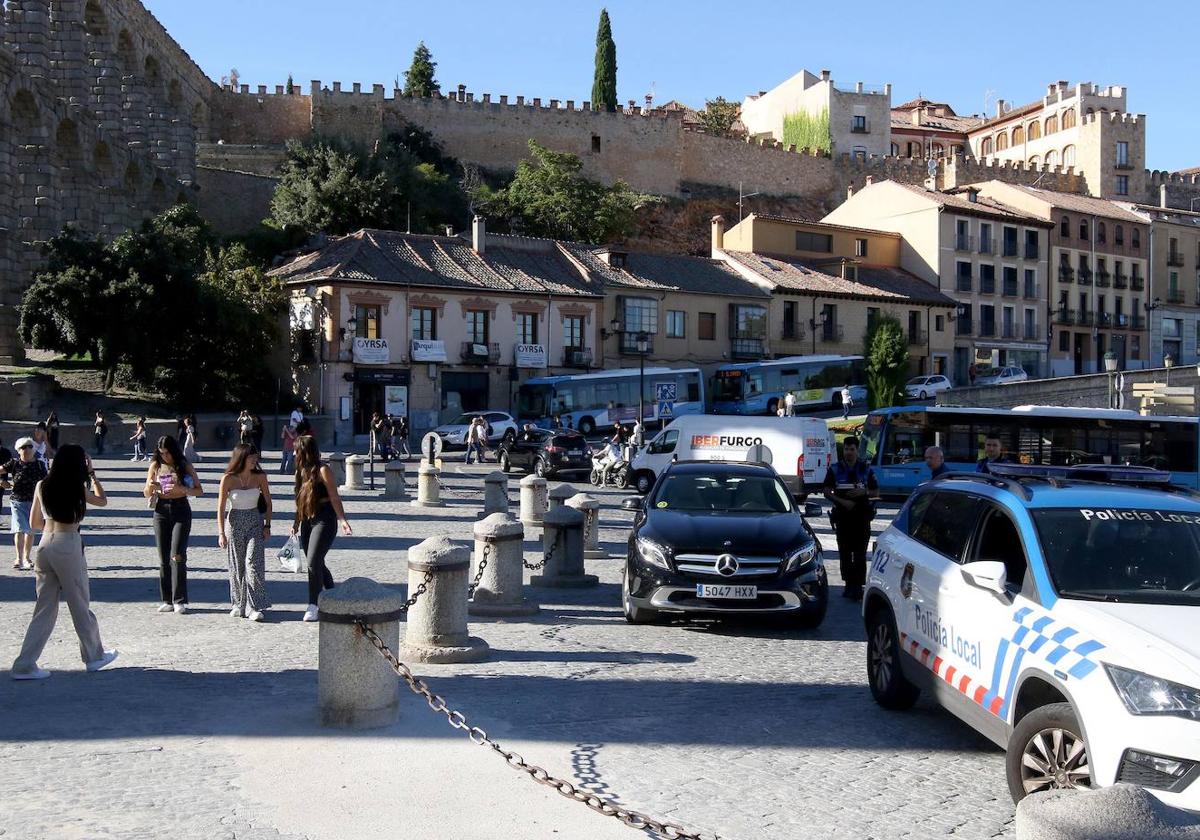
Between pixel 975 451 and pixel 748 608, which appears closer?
pixel 748 608

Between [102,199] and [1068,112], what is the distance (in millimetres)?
76070

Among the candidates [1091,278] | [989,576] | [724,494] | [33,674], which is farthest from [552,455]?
[1091,278]

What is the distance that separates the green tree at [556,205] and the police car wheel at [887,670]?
57.1m

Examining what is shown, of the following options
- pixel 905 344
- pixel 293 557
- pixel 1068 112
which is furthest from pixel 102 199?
pixel 1068 112

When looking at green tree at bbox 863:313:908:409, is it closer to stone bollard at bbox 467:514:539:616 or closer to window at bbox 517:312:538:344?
window at bbox 517:312:538:344

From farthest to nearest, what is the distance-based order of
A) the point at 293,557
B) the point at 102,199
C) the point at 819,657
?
the point at 102,199 → the point at 293,557 → the point at 819,657

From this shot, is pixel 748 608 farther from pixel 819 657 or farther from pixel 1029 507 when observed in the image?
pixel 1029 507

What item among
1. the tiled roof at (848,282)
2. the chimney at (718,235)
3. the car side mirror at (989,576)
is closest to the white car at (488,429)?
the tiled roof at (848,282)

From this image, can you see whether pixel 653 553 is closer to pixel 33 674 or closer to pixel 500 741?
pixel 500 741

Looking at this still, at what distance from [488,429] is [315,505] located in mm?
31491

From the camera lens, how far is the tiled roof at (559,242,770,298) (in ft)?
177

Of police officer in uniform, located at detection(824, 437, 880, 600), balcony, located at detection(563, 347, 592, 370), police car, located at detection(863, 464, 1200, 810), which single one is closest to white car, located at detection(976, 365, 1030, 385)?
balcony, located at detection(563, 347, 592, 370)

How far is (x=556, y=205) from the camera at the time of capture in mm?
63875

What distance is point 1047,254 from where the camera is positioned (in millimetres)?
69750
